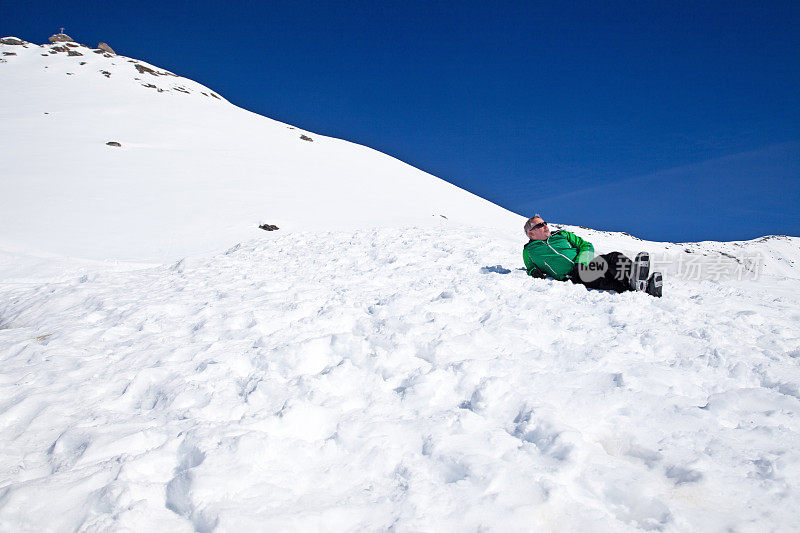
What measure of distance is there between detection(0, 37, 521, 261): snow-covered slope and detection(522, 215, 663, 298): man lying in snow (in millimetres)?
9878

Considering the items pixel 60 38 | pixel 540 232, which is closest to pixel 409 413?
pixel 540 232

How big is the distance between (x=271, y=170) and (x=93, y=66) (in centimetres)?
5072

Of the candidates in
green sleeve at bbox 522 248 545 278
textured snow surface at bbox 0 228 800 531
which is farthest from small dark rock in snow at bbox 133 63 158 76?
green sleeve at bbox 522 248 545 278

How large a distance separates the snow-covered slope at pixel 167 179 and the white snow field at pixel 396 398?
484cm

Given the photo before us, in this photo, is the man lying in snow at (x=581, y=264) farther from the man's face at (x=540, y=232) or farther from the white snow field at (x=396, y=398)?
the white snow field at (x=396, y=398)

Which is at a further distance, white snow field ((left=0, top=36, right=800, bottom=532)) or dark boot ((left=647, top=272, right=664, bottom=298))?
dark boot ((left=647, top=272, right=664, bottom=298))

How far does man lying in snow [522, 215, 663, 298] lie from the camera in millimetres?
5738

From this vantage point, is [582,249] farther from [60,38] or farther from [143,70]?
[60,38]

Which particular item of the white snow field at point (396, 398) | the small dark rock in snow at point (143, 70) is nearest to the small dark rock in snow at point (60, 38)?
the small dark rock in snow at point (143, 70)

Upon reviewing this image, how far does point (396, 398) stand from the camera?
335 cm

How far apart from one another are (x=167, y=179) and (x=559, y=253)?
2200 cm

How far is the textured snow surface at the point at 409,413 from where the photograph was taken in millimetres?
2156

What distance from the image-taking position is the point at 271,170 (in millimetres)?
26047

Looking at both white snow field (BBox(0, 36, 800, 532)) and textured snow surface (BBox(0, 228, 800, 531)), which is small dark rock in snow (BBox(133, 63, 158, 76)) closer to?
white snow field (BBox(0, 36, 800, 532))
